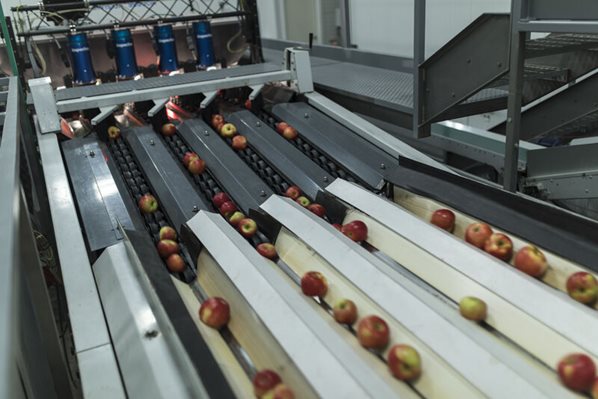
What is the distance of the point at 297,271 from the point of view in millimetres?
2273

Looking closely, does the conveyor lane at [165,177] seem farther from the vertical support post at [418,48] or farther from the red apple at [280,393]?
the vertical support post at [418,48]

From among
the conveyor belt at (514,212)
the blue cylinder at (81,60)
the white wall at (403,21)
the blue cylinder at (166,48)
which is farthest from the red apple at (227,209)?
the white wall at (403,21)

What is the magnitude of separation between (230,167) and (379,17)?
17.1 feet

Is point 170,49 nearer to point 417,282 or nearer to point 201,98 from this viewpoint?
point 201,98

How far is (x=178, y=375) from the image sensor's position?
1566 millimetres

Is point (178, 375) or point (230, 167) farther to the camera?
point (230, 167)

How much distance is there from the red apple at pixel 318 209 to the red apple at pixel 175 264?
0.76 meters

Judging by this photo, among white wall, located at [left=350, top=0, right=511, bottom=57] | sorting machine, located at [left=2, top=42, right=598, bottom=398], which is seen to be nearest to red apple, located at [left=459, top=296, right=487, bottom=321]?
sorting machine, located at [left=2, top=42, right=598, bottom=398]

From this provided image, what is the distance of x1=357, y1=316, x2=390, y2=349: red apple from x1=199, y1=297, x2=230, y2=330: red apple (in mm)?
510

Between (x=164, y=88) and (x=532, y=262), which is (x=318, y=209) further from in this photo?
(x=164, y=88)

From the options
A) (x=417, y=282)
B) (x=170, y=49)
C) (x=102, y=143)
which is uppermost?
(x=170, y=49)

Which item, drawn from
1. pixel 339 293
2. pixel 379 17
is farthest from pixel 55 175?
pixel 379 17

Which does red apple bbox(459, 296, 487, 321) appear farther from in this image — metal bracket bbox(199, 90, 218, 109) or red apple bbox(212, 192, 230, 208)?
metal bracket bbox(199, 90, 218, 109)

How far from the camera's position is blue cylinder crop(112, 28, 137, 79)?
5031 mm
